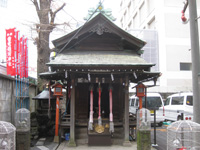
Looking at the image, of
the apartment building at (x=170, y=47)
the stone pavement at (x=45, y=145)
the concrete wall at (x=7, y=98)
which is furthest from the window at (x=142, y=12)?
the stone pavement at (x=45, y=145)

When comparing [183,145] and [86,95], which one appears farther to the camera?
[86,95]

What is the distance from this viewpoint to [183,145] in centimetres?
535

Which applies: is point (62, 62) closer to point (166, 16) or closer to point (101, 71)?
point (101, 71)

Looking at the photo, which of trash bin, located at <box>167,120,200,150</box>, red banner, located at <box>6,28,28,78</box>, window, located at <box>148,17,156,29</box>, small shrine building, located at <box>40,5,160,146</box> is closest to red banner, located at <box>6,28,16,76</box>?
red banner, located at <box>6,28,28,78</box>

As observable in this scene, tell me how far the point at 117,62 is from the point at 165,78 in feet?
60.0

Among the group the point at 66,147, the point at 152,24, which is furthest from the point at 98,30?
the point at 152,24

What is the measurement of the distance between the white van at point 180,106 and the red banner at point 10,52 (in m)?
12.0

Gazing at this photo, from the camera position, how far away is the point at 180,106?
16.0 meters

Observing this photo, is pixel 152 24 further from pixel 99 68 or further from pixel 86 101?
pixel 99 68

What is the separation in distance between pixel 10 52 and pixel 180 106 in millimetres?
13065

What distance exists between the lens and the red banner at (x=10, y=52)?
9406 mm

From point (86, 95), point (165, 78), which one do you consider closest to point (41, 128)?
point (86, 95)

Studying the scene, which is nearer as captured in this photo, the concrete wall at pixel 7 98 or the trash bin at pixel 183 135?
the trash bin at pixel 183 135

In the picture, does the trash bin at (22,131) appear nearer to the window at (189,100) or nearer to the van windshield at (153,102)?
the van windshield at (153,102)
